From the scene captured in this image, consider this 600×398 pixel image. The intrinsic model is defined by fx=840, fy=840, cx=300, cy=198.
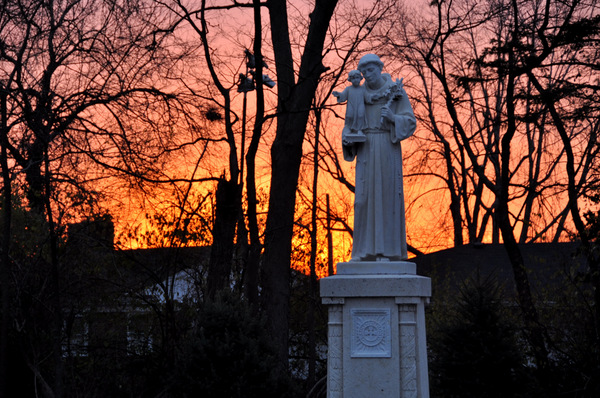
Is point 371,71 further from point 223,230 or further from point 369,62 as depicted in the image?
point 223,230

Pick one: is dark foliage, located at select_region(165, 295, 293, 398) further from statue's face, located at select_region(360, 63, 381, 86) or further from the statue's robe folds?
statue's face, located at select_region(360, 63, 381, 86)

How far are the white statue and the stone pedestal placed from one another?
19.4 inches

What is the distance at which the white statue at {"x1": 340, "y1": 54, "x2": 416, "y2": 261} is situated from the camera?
8898 mm

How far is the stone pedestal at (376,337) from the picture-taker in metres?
8.35

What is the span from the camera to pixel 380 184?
899cm

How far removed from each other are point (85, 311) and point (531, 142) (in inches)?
697

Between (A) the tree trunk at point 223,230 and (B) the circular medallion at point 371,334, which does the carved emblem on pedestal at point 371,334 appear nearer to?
(B) the circular medallion at point 371,334

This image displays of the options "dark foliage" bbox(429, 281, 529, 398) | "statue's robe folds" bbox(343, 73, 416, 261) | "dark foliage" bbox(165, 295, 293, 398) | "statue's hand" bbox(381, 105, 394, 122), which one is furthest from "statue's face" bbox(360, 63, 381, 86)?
"dark foliage" bbox(429, 281, 529, 398)

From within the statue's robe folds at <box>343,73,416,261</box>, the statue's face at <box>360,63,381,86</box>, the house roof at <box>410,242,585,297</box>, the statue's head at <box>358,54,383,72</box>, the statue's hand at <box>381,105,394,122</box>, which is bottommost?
the statue's robe folds at <box>343,73,416,261</box>

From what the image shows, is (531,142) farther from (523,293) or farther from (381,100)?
(381,100)

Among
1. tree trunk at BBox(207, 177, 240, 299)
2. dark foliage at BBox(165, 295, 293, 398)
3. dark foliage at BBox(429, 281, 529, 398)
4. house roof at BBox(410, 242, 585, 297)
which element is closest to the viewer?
dark foliage at BBox(165, 295, 293, 398)

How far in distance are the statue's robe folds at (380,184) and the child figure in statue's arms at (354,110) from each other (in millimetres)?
72

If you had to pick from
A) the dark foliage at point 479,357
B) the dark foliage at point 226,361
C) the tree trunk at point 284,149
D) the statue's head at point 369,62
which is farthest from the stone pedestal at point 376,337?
the tree trunk at point 284,149

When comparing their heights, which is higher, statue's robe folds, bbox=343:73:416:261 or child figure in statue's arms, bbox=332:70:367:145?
child figure in statue's arms, bbox=332:70:367:145
